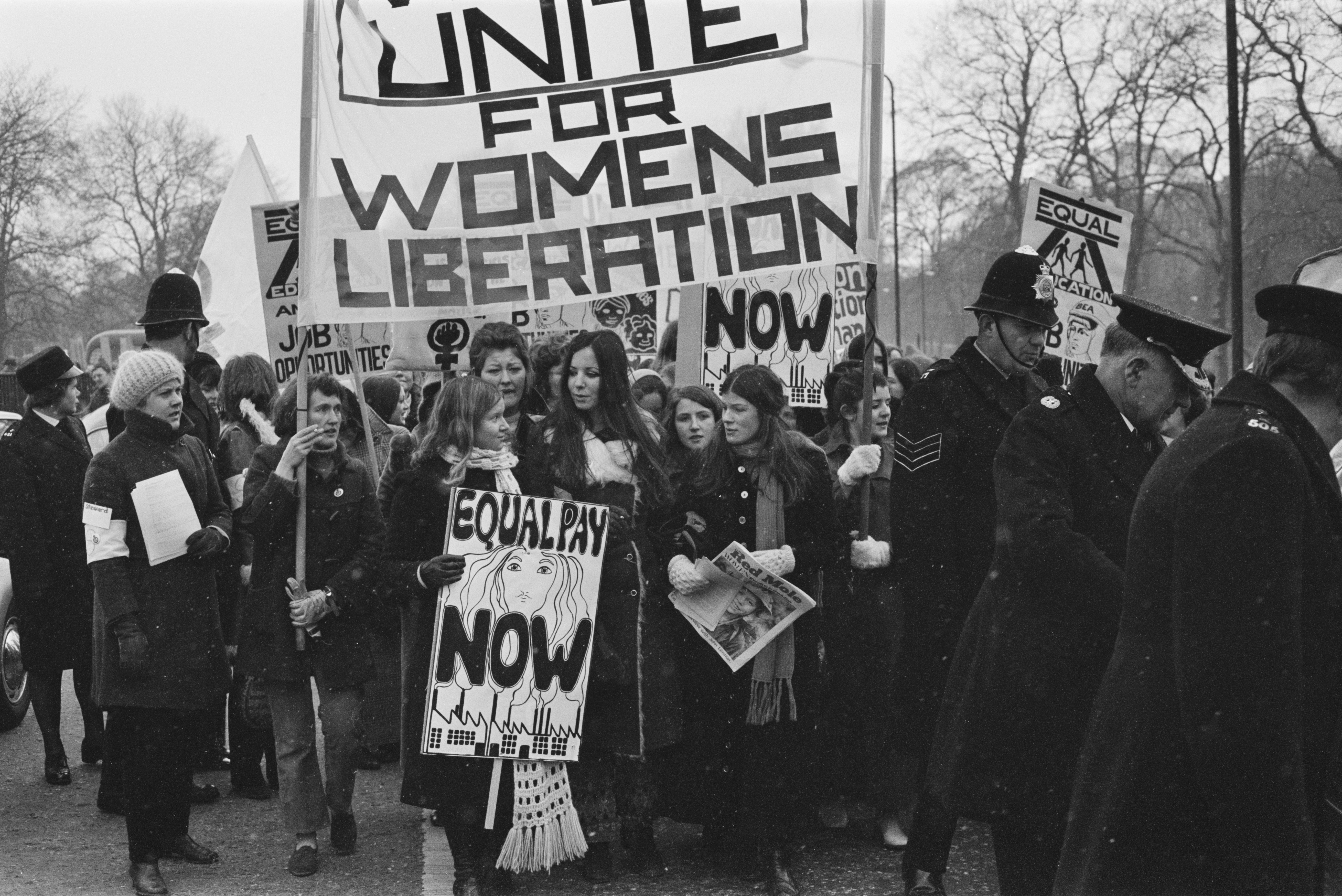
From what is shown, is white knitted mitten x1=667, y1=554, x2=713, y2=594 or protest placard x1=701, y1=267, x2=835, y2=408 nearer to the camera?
white knitted mitten x1=667, y1=554, x2=713, y2=594

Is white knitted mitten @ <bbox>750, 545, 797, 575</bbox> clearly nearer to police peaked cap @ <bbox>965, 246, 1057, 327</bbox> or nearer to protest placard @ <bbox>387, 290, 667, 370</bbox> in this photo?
police peaked cap @ <bbox>965, 246, 1057, 327</bbox>

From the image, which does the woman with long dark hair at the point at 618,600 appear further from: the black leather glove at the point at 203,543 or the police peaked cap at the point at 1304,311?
the police peaked cap at the point at 1304,311

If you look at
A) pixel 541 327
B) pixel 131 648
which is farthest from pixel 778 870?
pixel 541 327

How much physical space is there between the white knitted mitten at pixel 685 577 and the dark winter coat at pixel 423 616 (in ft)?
2.46

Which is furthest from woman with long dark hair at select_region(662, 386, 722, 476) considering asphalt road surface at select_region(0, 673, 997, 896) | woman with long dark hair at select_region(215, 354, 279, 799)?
woman with long dark hair at select_region(215, 354, 279, 799)

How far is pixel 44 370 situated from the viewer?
693 cm

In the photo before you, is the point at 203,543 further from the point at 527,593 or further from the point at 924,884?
the point at 924,884

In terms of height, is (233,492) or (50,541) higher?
(233,492)

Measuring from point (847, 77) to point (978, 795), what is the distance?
3.11 metres

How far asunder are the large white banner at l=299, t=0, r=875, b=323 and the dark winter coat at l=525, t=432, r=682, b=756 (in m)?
0.76

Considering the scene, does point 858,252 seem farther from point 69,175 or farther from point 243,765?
point 69,175

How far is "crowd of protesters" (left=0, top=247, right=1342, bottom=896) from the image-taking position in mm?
3578

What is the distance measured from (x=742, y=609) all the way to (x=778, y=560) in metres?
0.25

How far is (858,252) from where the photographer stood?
213 inches
